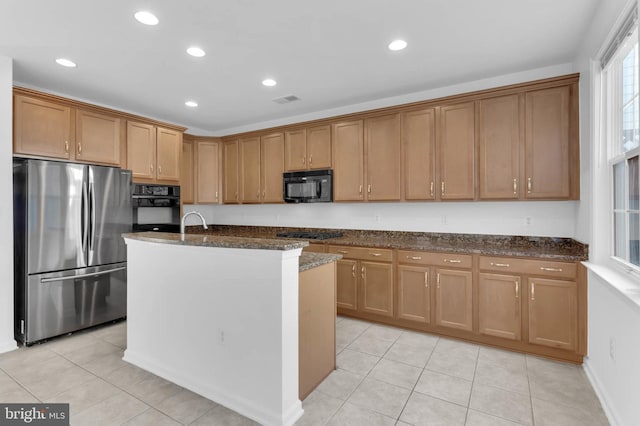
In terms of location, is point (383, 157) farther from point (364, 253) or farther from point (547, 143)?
point (547, 143)

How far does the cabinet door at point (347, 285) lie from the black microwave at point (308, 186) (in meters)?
0.91

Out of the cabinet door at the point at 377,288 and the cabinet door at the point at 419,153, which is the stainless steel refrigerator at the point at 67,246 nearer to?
the cabinet door at the point at 377,288

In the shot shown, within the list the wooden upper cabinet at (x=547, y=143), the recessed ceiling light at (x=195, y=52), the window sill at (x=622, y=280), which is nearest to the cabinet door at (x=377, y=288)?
the wooden upper cabinet at (x=547, y=143)

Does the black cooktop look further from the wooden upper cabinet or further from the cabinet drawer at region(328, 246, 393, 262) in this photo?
the wooden upper cabinet

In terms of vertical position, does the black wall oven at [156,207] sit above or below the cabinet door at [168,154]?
below

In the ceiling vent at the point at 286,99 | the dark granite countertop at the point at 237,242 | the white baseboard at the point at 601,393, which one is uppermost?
the ceiling vent at the point at 286,99

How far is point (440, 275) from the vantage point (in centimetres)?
316

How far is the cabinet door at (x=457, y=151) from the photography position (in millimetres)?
3283

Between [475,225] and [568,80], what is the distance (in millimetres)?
1603

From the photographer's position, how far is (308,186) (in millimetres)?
4250

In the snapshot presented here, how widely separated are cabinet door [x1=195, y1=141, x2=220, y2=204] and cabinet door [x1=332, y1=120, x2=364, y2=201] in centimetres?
223

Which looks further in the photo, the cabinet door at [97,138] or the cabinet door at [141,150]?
the cabinet door at [141,150]

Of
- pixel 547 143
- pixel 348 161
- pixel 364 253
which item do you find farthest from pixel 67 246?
pixel 547 143

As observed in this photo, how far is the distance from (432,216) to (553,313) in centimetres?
153
